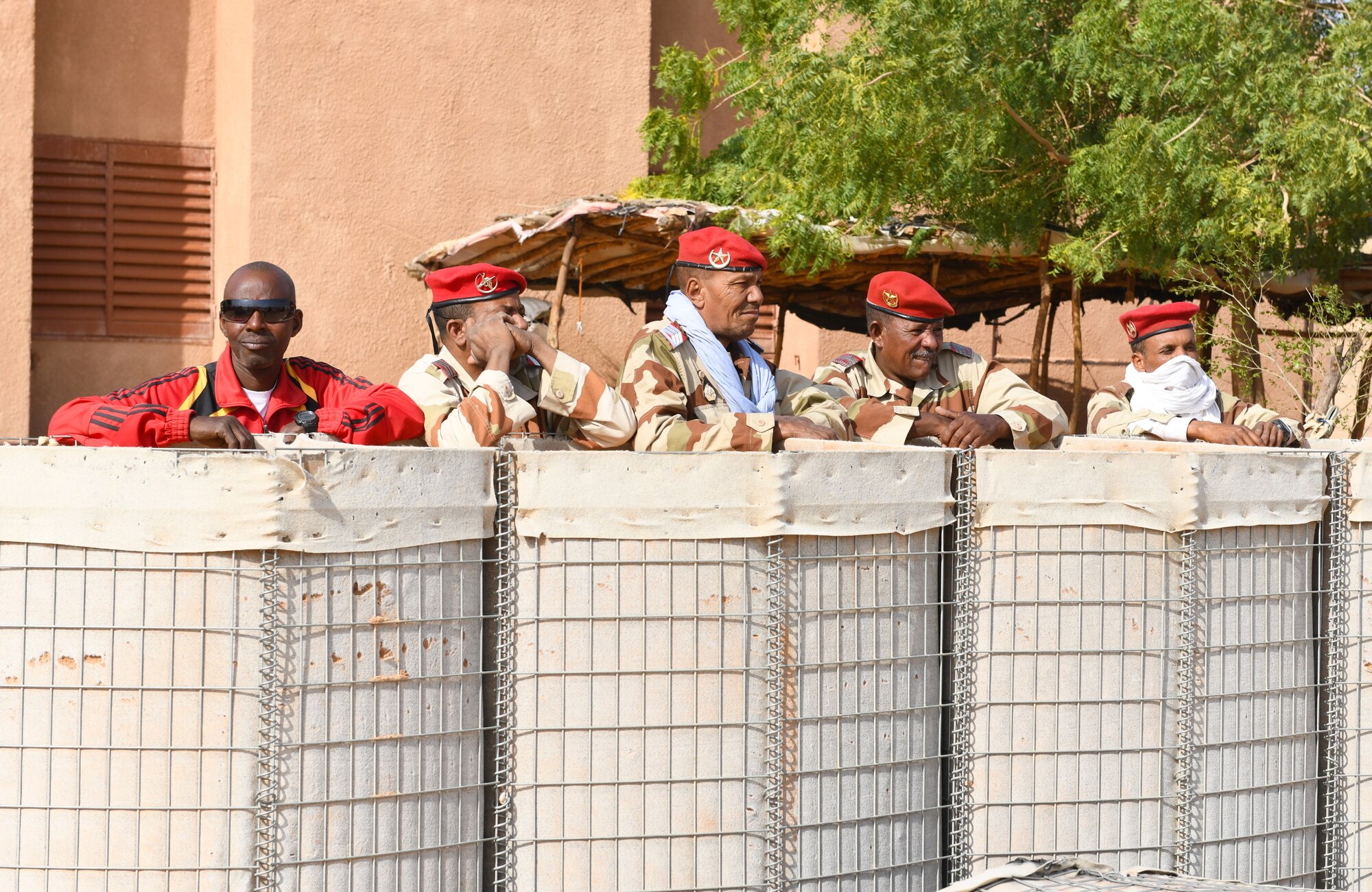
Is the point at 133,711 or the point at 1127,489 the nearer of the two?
the point at 133,711

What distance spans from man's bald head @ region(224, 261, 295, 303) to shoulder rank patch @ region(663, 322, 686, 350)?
109cm

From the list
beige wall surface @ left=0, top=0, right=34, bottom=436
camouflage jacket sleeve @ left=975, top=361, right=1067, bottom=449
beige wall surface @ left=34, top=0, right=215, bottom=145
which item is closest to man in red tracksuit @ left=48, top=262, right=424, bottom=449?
camouflage jacket sleeve @ left=975, top=361, right=1067, bottom=449

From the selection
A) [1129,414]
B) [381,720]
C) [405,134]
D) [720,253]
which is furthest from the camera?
[405,134]

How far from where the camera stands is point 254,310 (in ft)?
12.5

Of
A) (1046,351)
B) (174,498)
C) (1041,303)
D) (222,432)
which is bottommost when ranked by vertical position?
(174,498)

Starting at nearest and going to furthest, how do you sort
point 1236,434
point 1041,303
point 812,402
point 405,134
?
1. point 812,402
2. point 1236,434
3. point 1041,303
4. point 405,134

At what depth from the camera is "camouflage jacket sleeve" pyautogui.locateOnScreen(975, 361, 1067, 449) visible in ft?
14.7

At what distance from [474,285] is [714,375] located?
76 cm

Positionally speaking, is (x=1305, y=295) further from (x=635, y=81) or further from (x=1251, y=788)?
(x=1251, y=788)

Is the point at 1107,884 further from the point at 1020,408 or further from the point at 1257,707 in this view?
the point at 1020,408

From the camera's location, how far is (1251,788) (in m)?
3.51

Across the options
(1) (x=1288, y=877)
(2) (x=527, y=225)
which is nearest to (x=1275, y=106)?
(2) (x=527, y=225)

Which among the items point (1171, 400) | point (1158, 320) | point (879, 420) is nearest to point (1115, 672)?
point (879, 420)

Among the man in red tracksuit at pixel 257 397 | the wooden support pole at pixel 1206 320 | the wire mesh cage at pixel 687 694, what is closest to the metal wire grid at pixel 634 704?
the wire mesh cage at pixel 687 694
